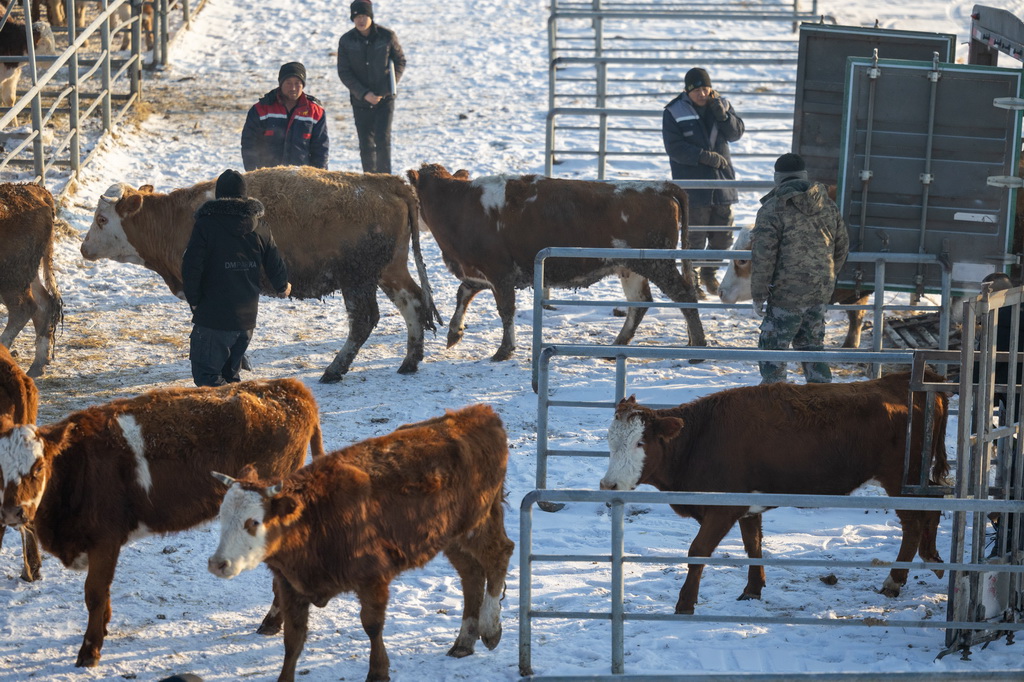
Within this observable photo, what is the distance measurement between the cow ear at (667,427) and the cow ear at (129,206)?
549 centimetres

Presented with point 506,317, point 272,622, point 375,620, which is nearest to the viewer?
point 375,620

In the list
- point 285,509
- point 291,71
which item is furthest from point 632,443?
point 291,71

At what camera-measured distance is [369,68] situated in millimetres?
13961

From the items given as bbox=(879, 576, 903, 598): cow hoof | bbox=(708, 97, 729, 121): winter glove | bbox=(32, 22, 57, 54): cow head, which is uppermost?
bbox=(32, 22, 57, 54): cow head

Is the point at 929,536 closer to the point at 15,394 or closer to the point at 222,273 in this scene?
the point at 222,273

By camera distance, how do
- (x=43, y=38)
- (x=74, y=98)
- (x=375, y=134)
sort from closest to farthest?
(x=74, y=98) → (x=375, y=134) → (x=43, y=38)

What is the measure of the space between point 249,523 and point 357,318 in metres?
4.83

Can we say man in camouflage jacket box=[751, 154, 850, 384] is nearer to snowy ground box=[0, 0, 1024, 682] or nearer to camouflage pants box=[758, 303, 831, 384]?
camouflage pants box=[758, 303, 831, 384]

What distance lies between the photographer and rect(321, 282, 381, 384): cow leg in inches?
391

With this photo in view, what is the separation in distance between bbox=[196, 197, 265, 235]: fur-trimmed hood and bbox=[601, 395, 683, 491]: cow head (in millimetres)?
3036

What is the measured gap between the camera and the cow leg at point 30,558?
665cm

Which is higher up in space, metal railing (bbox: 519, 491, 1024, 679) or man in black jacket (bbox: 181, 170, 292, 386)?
man in black jacket (bbox: 181, 170, 292, 386)

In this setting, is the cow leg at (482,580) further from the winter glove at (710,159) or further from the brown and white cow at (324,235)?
the winter glove at (710,159)

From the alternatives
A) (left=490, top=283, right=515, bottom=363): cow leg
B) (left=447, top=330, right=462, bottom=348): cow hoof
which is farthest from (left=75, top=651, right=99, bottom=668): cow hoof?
(left=447, top=330, right=462, bottom=348): cow hoof
